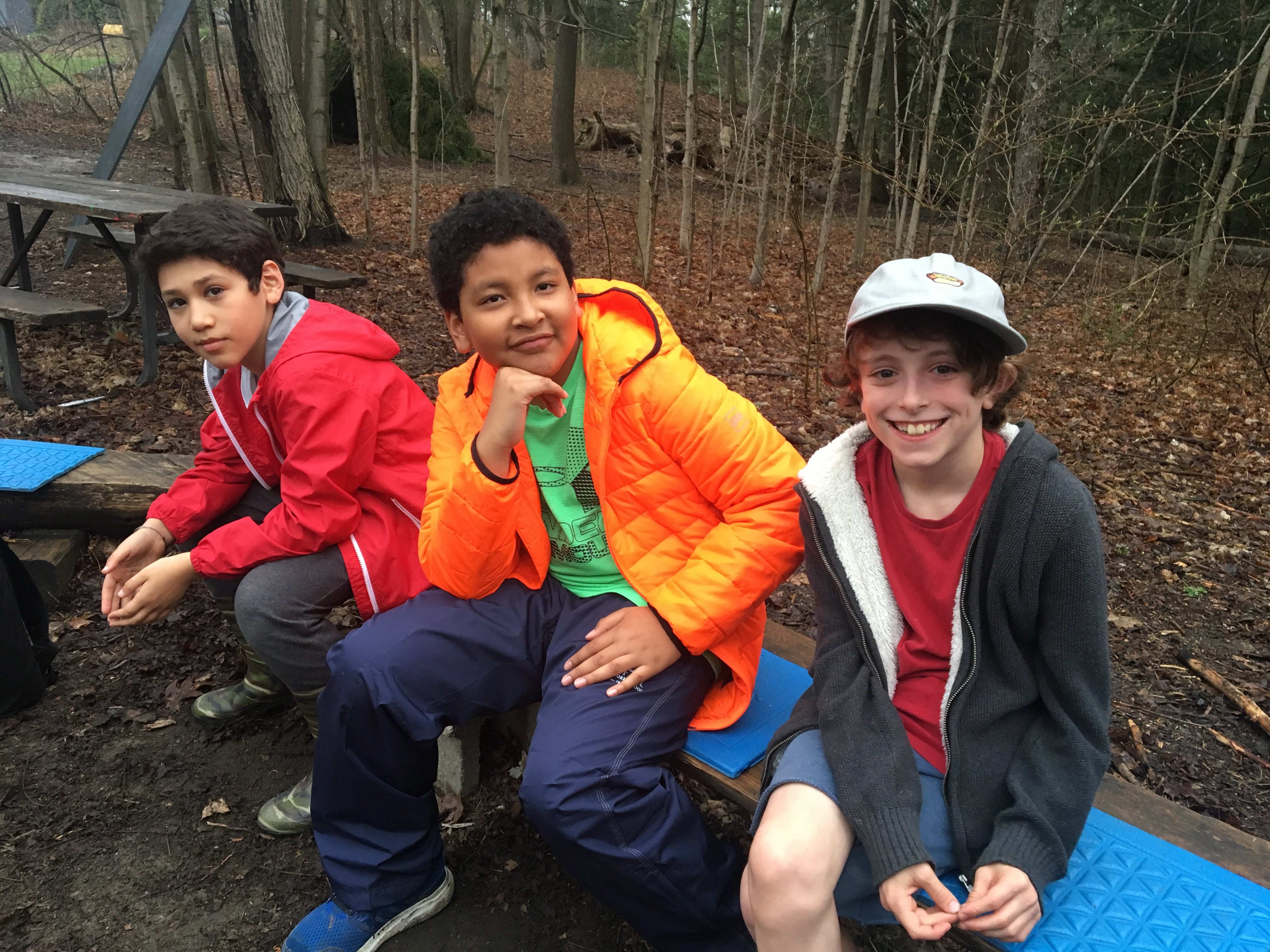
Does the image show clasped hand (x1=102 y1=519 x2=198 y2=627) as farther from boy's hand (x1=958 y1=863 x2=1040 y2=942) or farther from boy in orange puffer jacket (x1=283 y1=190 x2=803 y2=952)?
boy's hand (x1=958 y1=863 x2=1040 y2=942)

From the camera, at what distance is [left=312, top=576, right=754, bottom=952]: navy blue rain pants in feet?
5.46

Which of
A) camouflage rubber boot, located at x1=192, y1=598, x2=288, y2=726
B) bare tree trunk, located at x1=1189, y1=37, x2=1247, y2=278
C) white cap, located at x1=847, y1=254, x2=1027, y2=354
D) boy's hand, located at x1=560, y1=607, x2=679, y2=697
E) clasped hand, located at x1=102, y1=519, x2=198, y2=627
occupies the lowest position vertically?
camouflage rubber boot, located at x1=192, y1=598, x2=288, y2=726

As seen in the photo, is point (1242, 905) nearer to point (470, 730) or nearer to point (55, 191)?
point (470, 730)

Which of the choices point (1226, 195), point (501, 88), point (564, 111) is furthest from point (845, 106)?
point (564, 111)

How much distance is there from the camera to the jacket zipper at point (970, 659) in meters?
1.48

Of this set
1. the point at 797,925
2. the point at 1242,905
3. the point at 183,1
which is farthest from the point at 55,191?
the point at 1242,905

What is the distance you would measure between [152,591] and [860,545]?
182cm

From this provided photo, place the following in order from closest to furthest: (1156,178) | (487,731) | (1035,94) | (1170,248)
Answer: (487,731), (1156,178), (1035,94), (1170,248)

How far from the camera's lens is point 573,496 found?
2.09m

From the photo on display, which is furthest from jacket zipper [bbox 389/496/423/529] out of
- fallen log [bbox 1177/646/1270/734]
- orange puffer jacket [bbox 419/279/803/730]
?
fallen log [bbox 1177/646/1270/734]

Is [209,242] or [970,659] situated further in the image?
[209,242]

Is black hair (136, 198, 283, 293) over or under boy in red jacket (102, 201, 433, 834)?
over

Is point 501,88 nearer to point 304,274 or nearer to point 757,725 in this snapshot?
point 304,274

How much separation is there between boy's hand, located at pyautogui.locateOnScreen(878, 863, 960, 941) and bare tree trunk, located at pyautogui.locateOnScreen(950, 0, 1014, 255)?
497 cm
